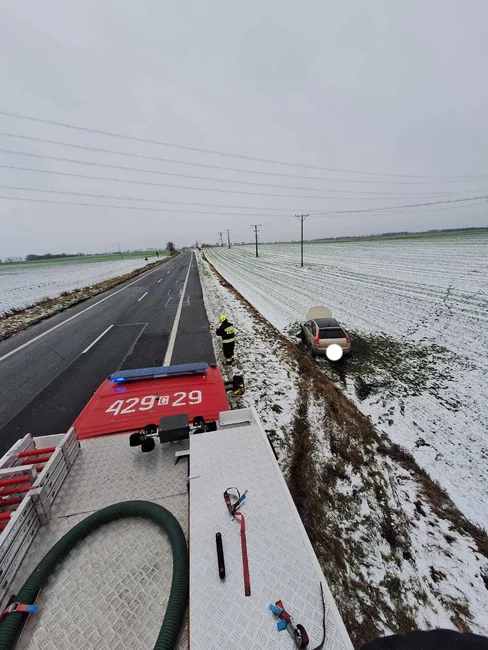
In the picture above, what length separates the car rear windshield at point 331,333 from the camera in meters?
10.1

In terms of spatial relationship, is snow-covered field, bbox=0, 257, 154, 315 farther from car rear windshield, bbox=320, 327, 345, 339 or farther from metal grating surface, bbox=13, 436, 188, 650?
metal grating surface, bbox=13, 436, 188, 650

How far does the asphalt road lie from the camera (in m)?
6.91

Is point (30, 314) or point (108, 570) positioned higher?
point (108, 570)

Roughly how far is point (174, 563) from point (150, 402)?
314cm

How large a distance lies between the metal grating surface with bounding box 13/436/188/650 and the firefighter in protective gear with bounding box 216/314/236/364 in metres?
5.45

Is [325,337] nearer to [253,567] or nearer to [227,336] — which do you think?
[227,336]

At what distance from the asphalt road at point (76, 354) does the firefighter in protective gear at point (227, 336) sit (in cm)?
64

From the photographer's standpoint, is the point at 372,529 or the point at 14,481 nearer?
the point at 14,481

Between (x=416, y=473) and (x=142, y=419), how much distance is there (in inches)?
202

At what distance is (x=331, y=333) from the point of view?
33.5ft

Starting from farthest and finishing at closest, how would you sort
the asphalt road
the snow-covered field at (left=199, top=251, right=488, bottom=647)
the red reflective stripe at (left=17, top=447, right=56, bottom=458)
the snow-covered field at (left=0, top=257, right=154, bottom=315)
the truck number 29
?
the snow-covered field at (left=0, top=257, right=154, bottom=315), the asphalt road, the truck number 29, the red reflective stripe at (left=17, top=447, right=56, bottom=458), the snow-covered field at (left=199, top=251, right=488, bottom=647)

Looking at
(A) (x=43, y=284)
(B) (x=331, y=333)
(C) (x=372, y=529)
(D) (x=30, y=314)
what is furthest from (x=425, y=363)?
(A) (x=43, y=284)

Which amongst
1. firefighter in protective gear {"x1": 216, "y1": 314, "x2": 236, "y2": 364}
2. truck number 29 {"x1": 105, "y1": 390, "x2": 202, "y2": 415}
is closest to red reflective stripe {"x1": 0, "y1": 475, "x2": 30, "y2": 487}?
truck number 29 {"x1": 105, "y1": 390, "x2": 202, "y2": 415}

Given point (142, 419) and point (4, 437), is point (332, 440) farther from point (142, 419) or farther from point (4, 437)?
point (4, 437)
